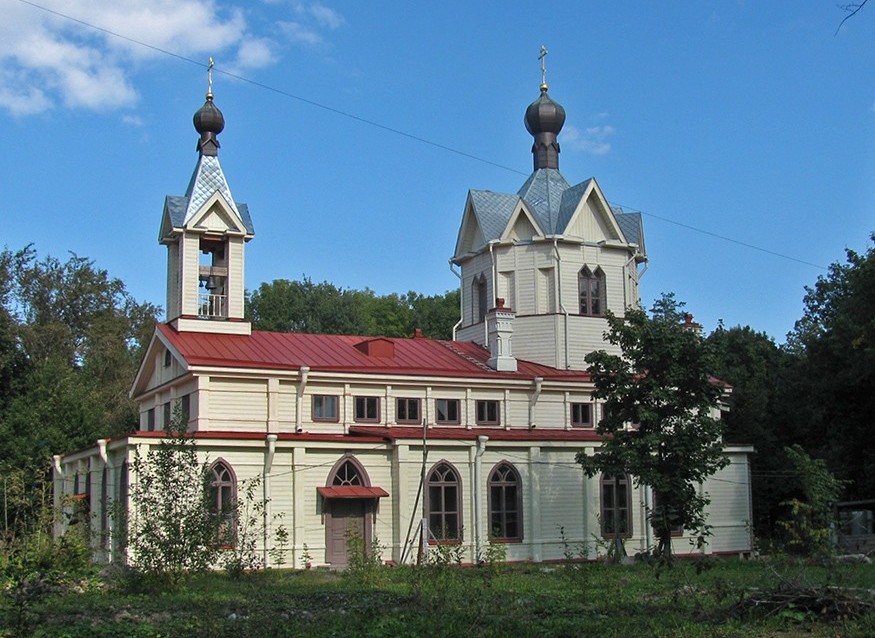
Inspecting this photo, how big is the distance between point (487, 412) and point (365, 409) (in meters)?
4.35

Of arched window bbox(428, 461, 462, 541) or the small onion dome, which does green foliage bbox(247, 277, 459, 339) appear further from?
arched window bbox(428, 461, 462, 541)

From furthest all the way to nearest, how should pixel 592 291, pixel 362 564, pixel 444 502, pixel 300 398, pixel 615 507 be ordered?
1. pixel 592 291
2. pixel 615 507
3. pixel 300 398
4. pixel 444 502
5. pixel 362 564

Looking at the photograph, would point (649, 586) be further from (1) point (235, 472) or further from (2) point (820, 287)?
(2) point (820, 287)

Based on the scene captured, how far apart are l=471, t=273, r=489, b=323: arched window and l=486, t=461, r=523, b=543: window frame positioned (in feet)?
29.8

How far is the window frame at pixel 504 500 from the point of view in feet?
112

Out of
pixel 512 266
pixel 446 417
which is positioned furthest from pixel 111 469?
pixel 512 266

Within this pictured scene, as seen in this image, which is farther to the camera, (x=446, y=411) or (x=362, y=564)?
(x=446, y=411)

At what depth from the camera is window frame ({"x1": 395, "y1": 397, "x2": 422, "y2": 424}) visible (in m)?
36.1

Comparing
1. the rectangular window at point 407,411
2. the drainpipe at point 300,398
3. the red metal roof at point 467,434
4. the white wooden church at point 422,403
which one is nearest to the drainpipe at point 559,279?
the white wooden church at point 422,403

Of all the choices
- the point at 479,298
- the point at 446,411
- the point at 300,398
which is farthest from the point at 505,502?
the point at 479,298

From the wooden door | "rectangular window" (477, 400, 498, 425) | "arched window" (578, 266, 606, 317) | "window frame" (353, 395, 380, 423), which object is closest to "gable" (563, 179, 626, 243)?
"arched window" (578, 266, 606, 317)

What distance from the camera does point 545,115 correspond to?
146 feet

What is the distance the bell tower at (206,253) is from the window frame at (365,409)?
14.7ft

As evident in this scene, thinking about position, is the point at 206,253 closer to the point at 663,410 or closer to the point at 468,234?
the point at 468,234
